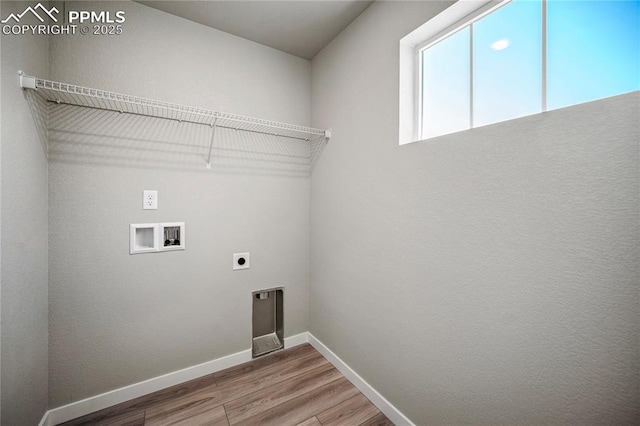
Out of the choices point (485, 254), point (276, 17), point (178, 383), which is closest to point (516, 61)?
point (485, 254)

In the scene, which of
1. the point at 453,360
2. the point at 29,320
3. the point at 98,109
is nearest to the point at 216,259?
the point at 29,320

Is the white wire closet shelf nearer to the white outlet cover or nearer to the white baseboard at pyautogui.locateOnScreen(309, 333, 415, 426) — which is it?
the white outlet cover

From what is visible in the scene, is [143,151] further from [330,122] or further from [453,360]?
[453,360]

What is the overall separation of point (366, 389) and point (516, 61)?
207 cm

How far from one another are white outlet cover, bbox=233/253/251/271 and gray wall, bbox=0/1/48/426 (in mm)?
1064

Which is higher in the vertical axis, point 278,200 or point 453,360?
point 278,200

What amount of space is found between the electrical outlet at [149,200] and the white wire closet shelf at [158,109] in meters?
0.42

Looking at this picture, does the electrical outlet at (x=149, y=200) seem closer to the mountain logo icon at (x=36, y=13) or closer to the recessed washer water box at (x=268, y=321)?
the mountain logo icon at (x=36, y=13)

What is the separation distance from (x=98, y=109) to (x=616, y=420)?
277 cm

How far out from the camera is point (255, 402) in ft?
5.33

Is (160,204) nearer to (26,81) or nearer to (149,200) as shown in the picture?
(149,200)

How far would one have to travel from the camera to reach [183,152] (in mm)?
1768

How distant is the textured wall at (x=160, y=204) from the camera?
1470 mm

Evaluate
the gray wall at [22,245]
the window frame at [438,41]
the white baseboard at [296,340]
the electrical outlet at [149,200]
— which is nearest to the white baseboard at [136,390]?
the gray wall at [22,245]
